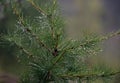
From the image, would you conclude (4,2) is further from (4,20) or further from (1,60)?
(1,60)

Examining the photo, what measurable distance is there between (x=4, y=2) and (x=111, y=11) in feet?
8.99

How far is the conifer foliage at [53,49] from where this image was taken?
85 centimetres

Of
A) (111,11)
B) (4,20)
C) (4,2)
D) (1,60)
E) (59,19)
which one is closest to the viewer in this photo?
(59,19)

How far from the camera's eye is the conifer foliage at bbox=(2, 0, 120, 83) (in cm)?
85

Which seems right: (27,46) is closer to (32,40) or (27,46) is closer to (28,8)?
(32,40)

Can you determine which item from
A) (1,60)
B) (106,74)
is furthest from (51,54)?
(1,60)

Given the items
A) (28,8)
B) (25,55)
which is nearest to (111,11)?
(28,8)

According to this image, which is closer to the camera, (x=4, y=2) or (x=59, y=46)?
(x=59, y=46)

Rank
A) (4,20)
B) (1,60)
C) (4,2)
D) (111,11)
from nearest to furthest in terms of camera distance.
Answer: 1. (4,2)
2. (4,20)
3. (1,60)
4. (111,11)

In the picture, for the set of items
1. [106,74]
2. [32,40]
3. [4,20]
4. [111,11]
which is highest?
[111,11]

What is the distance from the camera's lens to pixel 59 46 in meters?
0.86

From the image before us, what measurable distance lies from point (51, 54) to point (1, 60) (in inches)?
75.0

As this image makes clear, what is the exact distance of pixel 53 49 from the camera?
0.88 meters

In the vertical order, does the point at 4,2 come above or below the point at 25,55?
above
